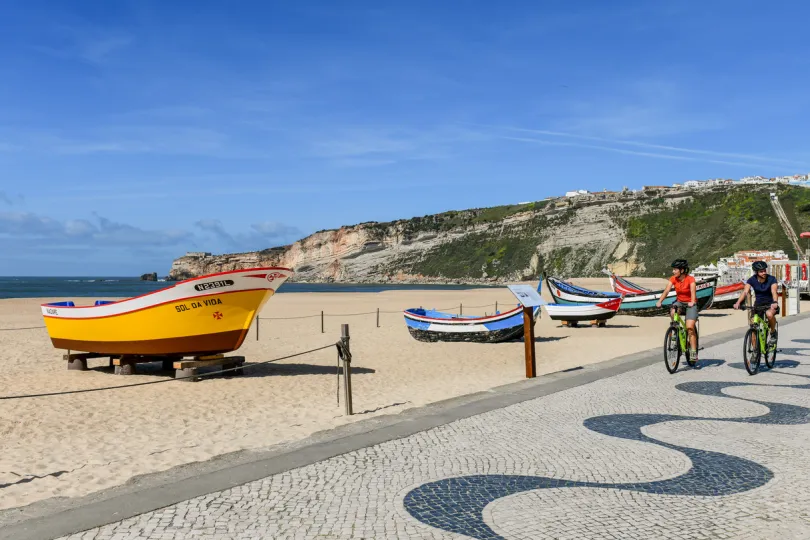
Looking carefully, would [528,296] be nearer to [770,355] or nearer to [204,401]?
[770,355]

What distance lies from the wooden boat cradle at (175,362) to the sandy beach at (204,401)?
25cm

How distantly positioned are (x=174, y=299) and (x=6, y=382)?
3.77 metres

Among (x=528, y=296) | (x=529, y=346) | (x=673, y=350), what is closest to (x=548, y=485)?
(x=529, y=346)

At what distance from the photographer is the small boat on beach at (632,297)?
95.7 ft

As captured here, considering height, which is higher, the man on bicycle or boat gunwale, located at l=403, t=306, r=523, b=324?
the man on bicycle

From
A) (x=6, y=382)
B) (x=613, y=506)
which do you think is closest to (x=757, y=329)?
(x=613, y=506)

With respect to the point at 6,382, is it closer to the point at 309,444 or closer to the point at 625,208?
the point at 309,444

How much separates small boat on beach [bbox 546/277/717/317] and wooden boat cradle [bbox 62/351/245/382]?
60.4 feet

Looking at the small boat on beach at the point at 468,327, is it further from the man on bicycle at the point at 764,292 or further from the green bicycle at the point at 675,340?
the man on bicycle at the point at 764,292

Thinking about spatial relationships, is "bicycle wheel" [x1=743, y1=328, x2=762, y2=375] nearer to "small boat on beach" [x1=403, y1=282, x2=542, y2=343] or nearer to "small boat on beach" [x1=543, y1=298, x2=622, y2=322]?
"small boat on beach" [x1=403, y1=282, x2=542, y2=343]

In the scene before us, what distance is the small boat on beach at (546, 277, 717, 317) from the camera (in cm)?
2917

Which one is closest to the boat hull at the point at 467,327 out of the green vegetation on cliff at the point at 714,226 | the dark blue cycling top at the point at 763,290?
the dark blue cycling top at the point at 763,290

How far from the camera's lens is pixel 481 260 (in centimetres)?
13338

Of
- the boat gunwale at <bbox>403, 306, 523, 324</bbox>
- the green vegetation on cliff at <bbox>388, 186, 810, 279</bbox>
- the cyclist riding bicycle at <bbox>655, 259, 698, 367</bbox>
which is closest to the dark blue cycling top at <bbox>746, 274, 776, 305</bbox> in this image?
the cyclist riding bicycle at <bbox>655, 259, 698, 367</bbox>
